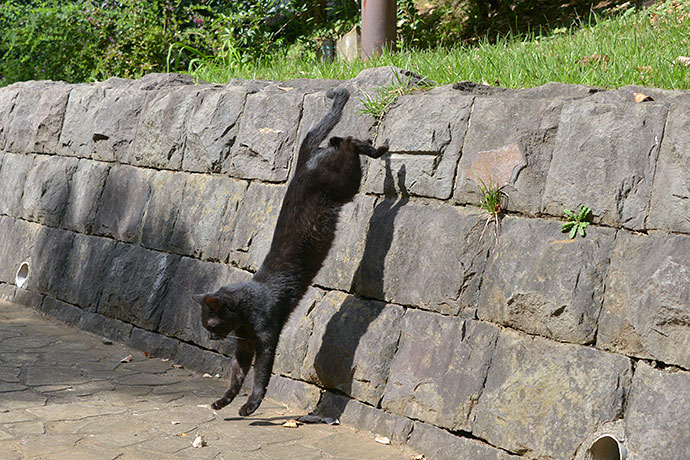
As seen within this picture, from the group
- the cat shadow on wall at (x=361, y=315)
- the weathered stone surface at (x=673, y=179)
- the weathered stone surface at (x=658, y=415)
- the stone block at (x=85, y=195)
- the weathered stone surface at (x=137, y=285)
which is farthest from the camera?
the stone block at (x=85, y=195)

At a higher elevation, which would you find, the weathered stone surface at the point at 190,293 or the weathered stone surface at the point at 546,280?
the weathered stone surface at the point at 546,280

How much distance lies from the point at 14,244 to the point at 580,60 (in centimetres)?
582

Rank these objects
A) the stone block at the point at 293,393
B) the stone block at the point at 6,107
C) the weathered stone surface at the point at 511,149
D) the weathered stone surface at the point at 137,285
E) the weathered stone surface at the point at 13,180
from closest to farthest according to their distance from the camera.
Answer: the weathered stone surface at the point at 511,149, the stone block at the point at 293,393, the weathered stone surface at the point at 137,285, the weathered stone surface at the point at 13,180, the stone block at the point at 6,107

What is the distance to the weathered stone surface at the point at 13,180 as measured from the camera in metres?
8.42

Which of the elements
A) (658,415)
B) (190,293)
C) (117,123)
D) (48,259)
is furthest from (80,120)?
(658,415)

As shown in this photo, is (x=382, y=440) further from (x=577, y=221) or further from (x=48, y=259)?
(x=48, y=259)

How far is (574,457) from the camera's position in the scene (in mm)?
3715

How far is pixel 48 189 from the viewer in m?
7.97

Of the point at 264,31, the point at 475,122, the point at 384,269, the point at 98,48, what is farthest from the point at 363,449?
the point at 98,48

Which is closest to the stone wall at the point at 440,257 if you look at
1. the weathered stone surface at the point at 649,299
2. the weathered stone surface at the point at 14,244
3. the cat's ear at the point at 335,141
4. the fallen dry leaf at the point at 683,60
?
the weathered stone surface at the point at 649,299

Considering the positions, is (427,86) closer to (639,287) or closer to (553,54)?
(553,54)

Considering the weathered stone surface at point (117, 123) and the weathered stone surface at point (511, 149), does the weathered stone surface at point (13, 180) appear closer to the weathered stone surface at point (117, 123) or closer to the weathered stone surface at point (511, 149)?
the weathered stone surface at point (117, 123)

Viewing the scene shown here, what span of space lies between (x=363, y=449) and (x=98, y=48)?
7417 mm

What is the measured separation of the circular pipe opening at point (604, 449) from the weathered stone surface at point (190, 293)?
9.51 ft
